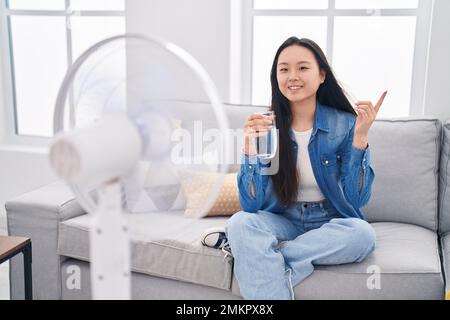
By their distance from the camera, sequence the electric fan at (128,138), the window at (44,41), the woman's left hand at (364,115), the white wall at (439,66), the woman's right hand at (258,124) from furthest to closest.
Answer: the window at (44,41) < the white wall at (439,66) < the woman's left hand at (364,115) < the woman's right hand at (258,124) < the electric fan at (128,138)

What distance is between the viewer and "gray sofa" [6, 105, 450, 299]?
200cm

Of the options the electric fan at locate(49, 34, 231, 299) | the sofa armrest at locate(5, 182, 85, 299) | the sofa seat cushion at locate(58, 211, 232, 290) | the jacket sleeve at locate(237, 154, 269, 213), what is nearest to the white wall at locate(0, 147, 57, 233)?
the sofa armrest at locate(5, 182, 85, 299)

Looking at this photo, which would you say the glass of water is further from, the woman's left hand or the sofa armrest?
the sofa armrest

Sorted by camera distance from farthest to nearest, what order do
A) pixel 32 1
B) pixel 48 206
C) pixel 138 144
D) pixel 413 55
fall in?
pixel 32 1 < pixel 413 55 < pixel 48 206 < pixel 138 144

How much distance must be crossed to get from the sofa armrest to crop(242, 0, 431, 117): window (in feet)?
4.48

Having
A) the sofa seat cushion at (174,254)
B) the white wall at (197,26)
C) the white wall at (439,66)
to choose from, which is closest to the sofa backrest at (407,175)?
the white wall at (439,66)

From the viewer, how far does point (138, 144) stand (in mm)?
821

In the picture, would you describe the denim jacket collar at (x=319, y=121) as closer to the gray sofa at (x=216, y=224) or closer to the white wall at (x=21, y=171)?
the gray sofa at (x=216, y=224)

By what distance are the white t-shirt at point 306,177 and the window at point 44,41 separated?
5.10 feet

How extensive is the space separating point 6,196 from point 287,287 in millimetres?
2198

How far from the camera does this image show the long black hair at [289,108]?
2020 mm
